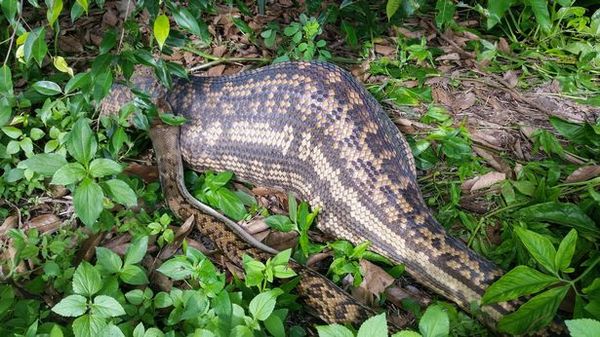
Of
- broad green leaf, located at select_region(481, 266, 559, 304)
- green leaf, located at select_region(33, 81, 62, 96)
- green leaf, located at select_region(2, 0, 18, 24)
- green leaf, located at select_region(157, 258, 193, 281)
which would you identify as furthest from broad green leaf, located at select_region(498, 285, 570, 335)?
green leaf, located at select_region(33, 81, 62, 96)

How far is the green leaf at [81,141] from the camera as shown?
312 centimetres

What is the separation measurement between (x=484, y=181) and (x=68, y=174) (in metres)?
2.65

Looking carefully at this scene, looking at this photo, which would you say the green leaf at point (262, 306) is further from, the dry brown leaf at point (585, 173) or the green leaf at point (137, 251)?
the dry brown leaf at point (585, 173)

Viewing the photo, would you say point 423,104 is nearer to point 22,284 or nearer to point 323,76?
point 323,76

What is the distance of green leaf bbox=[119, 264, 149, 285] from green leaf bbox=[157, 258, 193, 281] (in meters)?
0.12

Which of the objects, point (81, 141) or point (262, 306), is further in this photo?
point (81, 141)

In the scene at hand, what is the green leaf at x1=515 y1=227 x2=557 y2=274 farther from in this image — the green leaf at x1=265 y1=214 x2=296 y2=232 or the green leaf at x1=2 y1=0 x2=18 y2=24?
the green leaf at x1=2 y1=0 x2=18 y2=24

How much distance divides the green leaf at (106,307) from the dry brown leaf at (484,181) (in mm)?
2437

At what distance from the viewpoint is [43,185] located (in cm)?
395

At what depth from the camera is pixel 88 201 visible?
3.01 m

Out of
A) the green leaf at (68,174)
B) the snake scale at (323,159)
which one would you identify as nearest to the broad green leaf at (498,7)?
the snake scale at (323,159)

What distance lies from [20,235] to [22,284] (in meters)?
0.30

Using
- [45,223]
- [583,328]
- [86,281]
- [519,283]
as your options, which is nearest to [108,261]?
[86,281]

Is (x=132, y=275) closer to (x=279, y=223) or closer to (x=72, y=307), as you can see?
(x=72, y=307)
